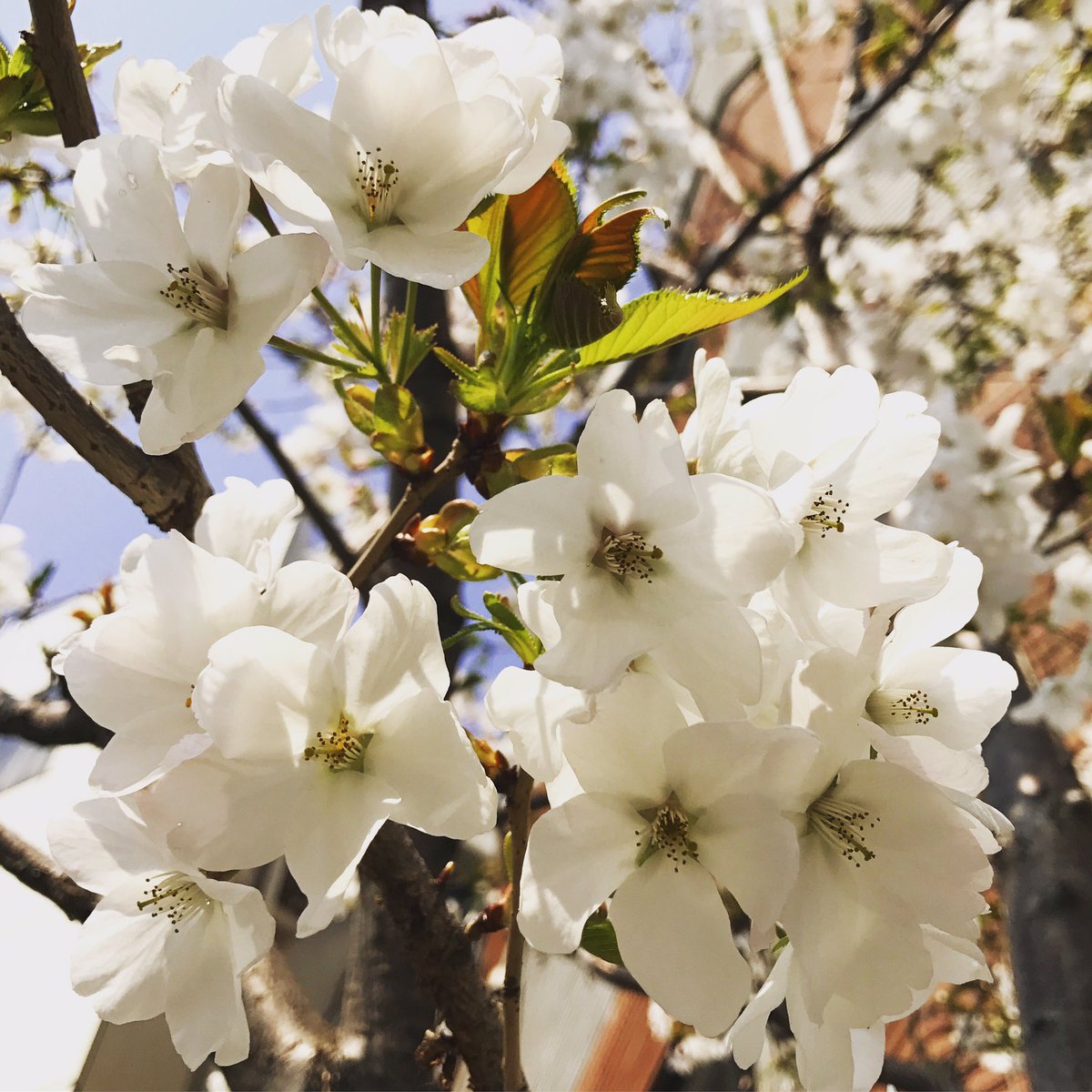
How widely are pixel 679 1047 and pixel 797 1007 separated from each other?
1270 millimetres

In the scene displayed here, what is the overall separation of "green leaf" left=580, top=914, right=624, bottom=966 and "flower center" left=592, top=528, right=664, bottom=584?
19cm

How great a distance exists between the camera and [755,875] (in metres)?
0.35

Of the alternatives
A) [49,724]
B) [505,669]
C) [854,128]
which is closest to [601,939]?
[505,669]

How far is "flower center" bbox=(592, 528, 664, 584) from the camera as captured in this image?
0.37 m

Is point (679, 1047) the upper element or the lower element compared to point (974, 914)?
lower

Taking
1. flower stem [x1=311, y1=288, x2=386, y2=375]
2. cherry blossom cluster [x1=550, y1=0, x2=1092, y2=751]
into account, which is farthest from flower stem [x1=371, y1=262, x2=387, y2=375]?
cherry blossom cluster [x1=550, y1=0, x2=1092, y2=751]

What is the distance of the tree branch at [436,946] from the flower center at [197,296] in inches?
15.4

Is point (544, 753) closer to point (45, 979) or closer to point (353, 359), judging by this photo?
point (353, 359)

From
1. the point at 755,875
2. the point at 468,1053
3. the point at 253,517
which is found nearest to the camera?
the point at 755,875

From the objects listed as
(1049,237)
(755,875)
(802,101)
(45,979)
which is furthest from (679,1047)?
(802,101)

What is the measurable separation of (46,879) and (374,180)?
0.68m

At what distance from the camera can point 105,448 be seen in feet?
1.78

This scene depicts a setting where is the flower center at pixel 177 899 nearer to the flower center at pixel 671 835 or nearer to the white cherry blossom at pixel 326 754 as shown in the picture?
the white cherry blossom at pixel 326 754

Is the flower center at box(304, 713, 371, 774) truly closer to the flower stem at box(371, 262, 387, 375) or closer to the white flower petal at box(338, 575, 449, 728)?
the white flower petal at box(338, 575, 449, 728)
